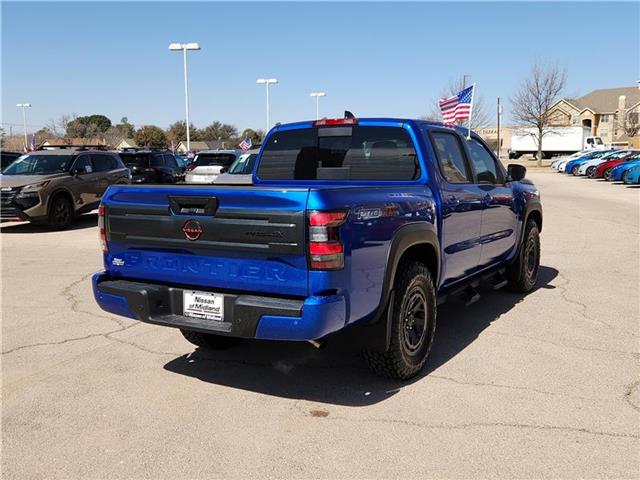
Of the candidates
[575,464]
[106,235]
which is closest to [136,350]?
[106,235]

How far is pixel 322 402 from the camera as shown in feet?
12.8

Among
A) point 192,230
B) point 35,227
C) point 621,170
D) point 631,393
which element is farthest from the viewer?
point 621,170

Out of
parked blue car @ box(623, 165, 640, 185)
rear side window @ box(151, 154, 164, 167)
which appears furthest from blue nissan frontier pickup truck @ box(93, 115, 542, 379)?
parked blue car @ box(623, 165, 640, 185)

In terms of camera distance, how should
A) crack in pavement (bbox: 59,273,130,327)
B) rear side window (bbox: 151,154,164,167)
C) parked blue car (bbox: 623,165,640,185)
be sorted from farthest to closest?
1. parked blue car (bbox: 623,165,640,185)
2. rear side window (bbox: 151,154,164,167)
3. crack in pavement (bbox: 59,273,130,327)

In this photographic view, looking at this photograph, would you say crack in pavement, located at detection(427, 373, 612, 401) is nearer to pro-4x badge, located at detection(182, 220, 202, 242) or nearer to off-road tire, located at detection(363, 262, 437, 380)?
off-road tire, located at detection(363, 262, 437, 380)

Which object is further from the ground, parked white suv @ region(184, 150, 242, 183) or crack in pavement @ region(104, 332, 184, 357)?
parked white suv @ region(184, 150, 242, 183)

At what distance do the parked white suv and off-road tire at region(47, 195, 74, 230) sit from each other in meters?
4.05

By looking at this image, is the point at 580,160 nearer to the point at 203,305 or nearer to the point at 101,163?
the point at 101,163

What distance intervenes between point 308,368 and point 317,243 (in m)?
1.62

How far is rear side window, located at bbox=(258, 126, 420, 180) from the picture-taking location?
185 inches

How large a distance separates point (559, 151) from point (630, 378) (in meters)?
64.2

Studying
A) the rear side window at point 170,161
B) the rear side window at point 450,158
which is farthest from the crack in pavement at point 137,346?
the rear side window at point 170,161

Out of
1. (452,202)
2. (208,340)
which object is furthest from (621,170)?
(208,340)

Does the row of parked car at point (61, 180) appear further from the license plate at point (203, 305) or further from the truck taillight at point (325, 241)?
the truck taillight at point (325, 241)
